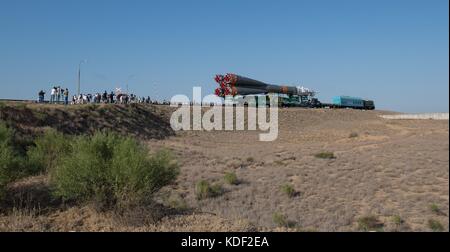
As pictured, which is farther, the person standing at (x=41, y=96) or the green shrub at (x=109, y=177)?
the person standing at (x=41, y=96)

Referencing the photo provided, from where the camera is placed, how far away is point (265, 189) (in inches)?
1043

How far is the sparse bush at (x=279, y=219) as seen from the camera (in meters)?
19.0

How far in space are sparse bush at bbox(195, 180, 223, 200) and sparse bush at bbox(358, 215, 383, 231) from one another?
776cm

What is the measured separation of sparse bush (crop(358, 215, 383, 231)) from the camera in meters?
18.7

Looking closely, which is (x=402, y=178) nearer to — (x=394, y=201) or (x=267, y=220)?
(x=394, y=201)

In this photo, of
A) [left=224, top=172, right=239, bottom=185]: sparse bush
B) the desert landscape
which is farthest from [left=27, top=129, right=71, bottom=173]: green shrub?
[left=224, top=172, right=239, bottom=185]: sparse bush

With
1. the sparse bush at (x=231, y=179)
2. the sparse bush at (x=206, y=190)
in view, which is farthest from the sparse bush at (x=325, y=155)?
the sparse bush at (x=206, y=190)

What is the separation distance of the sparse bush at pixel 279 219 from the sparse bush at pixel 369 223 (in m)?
2.78

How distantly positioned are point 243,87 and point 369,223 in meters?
57.2

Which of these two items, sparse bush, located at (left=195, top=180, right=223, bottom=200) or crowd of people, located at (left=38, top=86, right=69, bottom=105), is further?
crowd of people, located at (left=38, top=86, right=69, bottom=105)

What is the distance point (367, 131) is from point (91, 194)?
4587cm

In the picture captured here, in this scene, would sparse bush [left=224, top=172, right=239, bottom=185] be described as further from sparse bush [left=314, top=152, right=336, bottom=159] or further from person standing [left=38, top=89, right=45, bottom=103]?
person standing [left=38, top=89, right=45, bottom=103]

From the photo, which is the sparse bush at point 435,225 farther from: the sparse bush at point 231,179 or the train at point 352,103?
the train at point 352,103
